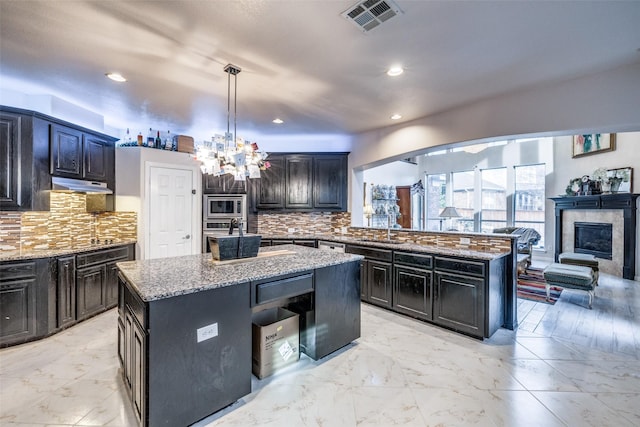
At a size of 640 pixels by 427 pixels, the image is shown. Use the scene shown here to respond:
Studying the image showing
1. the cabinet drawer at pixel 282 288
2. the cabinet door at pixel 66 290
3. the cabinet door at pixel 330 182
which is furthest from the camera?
the cabinet door at pixel 330 182

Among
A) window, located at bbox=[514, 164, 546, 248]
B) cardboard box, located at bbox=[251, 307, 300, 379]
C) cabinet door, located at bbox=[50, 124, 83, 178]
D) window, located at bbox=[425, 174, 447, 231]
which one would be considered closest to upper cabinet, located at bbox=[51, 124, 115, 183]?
cabinet door, located at bbox=[50, 124, 83, 178]

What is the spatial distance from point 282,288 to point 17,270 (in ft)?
9.04

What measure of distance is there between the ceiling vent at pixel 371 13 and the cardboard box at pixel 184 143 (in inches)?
144

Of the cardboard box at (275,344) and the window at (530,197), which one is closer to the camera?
the cardboard box at (275,344)

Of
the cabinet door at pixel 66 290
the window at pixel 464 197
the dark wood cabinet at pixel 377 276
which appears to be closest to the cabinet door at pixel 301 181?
the dark wood cabinet at pixel 377 276

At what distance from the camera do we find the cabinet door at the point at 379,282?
12.4ft

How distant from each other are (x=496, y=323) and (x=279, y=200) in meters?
3.65

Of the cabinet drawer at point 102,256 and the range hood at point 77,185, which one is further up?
the range hood at point 77,185

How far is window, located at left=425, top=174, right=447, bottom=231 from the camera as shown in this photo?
31.9 ft

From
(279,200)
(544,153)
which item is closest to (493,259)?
(279,200)

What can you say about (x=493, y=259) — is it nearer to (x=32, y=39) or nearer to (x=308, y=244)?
(x=308, y=244)

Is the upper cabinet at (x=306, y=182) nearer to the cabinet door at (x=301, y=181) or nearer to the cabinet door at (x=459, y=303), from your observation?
the cabinet door at (x=301, y=181)

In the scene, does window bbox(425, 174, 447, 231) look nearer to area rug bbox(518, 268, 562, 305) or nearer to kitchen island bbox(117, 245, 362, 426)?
area rug bbox(518, 268, 562, 305)

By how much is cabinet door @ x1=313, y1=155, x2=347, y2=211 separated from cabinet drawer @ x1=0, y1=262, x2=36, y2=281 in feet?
12.1
